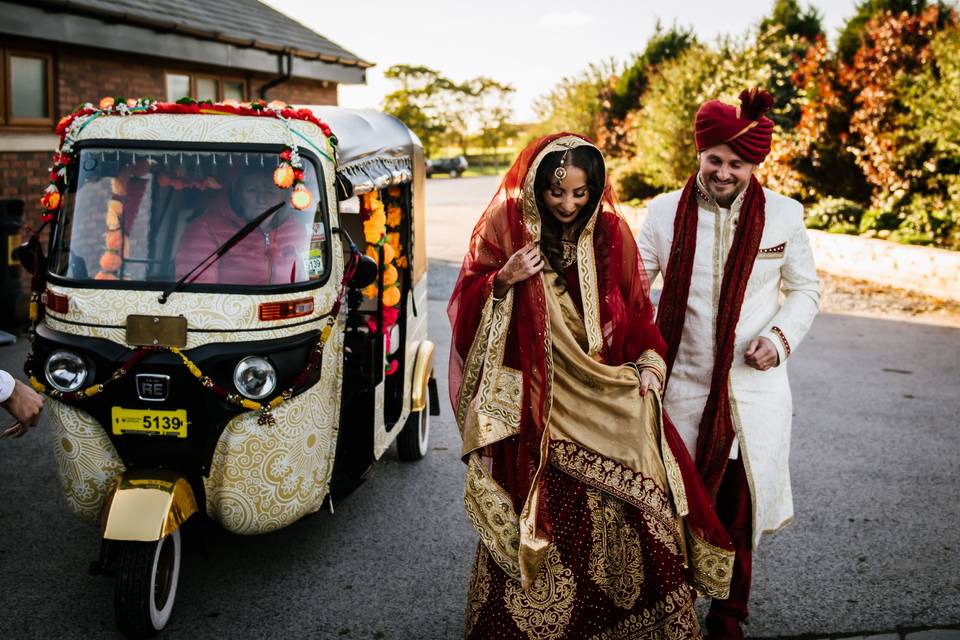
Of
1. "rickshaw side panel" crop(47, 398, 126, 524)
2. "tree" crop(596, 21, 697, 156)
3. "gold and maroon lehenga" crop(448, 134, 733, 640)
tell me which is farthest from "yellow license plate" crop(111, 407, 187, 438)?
"tree" crop(596, 21, 697, 156)

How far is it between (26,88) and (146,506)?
904 cm

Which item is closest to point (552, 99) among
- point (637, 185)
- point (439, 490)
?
point (637, 185)

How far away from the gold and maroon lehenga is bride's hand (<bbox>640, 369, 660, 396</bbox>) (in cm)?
3

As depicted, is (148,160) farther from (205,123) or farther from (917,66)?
(917,66)

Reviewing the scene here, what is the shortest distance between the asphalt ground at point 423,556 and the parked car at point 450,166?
4528 cm

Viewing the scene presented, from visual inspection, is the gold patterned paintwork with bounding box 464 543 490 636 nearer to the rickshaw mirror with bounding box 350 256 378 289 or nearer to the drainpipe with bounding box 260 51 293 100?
the rickshaw mirror with bounding box 350 256 378 289

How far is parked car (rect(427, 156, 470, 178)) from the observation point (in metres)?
51.3

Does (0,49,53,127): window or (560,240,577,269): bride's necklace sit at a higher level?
(0,49,53,127): window

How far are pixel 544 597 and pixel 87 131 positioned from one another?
117 inches

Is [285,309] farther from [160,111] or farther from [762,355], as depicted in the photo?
[762,355]

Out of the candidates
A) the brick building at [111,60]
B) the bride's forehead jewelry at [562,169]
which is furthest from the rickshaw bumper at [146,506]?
the brick building at [111,60]

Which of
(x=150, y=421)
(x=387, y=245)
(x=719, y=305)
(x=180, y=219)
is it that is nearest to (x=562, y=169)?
(x=719, y=305)

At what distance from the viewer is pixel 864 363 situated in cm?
907

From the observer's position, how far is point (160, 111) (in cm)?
421
